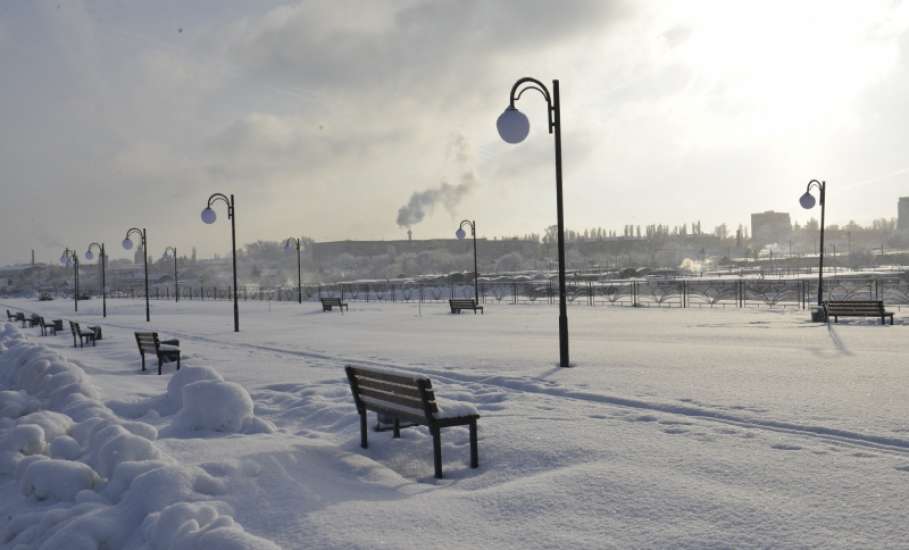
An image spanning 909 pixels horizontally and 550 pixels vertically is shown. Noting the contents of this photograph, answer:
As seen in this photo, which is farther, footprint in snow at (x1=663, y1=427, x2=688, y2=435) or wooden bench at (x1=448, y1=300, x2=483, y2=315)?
wooden bench at (x1=448, y1=300, x2=483, y2=315)

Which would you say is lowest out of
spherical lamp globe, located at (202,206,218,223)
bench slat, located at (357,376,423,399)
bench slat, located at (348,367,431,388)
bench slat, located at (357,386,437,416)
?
bench slat, located at (357,386,437,416)

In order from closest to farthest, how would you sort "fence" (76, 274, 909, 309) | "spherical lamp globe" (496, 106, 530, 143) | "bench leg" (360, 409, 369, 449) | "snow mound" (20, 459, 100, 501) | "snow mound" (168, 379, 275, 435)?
"snow mound" (20, 459, 100, 501), "bench leg" (360, 409, 369, 449), "snow mound" (168, 379, 275, 435), "spherical lamp globe" (496, 106, 530, 143), "fence" (76, 274, 909, 309)

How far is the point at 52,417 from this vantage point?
24.5ft

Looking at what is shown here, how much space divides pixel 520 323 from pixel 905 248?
181938 mm

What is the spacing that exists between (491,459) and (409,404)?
92cm

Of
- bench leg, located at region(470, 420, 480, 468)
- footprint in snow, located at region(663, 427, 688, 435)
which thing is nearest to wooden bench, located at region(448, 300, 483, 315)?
footprint in snow, located at region(663, 427, 688, 435)

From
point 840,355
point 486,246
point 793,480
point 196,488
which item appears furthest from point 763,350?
point 486,246

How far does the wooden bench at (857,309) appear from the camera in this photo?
1953 centimetres

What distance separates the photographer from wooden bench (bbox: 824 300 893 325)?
19531 millimetres

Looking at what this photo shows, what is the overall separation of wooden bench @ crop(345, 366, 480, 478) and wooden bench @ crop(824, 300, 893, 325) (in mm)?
17531

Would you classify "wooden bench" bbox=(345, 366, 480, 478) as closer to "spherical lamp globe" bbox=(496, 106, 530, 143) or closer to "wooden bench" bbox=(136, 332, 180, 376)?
"spherical lamp globe" bbox=(496, 106, 530, 143)

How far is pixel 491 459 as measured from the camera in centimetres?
638

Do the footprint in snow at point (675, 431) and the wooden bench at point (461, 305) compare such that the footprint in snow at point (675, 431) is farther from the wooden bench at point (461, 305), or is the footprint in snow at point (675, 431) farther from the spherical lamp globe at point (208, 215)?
the wooden bench at point (461, 305)

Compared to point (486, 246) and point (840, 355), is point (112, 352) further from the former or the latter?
point (486, 246)
